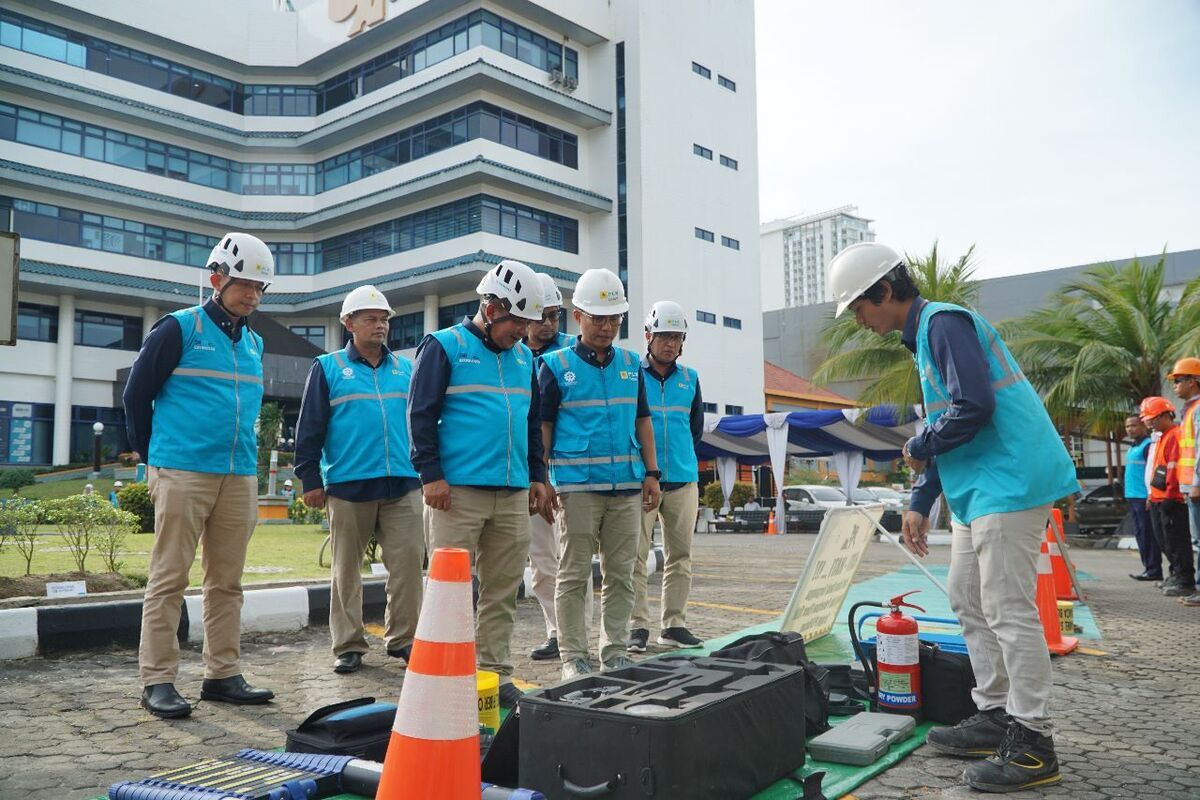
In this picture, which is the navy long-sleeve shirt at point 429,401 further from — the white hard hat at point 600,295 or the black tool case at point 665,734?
the black tool case at point 665,734

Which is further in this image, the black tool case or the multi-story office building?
the multi-story office building

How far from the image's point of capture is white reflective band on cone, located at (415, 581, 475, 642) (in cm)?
268

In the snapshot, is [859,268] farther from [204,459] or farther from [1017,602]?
[204,459]

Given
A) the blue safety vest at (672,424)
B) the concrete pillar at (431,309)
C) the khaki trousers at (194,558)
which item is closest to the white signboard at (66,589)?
the khaki trousers at (194,558)

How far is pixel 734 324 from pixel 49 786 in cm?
3987

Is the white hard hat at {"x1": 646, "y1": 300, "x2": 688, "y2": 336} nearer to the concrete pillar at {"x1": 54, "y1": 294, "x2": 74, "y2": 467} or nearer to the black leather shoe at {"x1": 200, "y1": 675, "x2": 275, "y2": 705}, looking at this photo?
the black leather shoe at {"x1": 200, "y1": 675, "x2": 275, "y2": 705}

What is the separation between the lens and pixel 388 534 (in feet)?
18.8

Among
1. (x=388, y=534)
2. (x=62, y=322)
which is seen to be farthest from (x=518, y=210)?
(x=388, y=534)

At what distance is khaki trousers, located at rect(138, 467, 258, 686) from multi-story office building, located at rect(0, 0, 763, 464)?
1198 inches

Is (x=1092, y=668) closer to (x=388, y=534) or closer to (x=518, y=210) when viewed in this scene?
(x=388, y=534)

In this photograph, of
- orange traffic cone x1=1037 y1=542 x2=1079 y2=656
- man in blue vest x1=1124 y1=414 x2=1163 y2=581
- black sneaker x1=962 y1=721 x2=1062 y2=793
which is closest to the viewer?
black sneaker x1=962 y1=721 x2=1062 y2=793

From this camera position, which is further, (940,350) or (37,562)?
(37,562)

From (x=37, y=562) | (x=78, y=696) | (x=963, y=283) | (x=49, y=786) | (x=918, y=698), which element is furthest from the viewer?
(x=963, y=283)

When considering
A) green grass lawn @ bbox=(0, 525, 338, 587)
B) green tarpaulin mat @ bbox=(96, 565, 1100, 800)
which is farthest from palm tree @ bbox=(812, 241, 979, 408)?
green grass lawn @ bbox=(0, 525, 338, 587)
